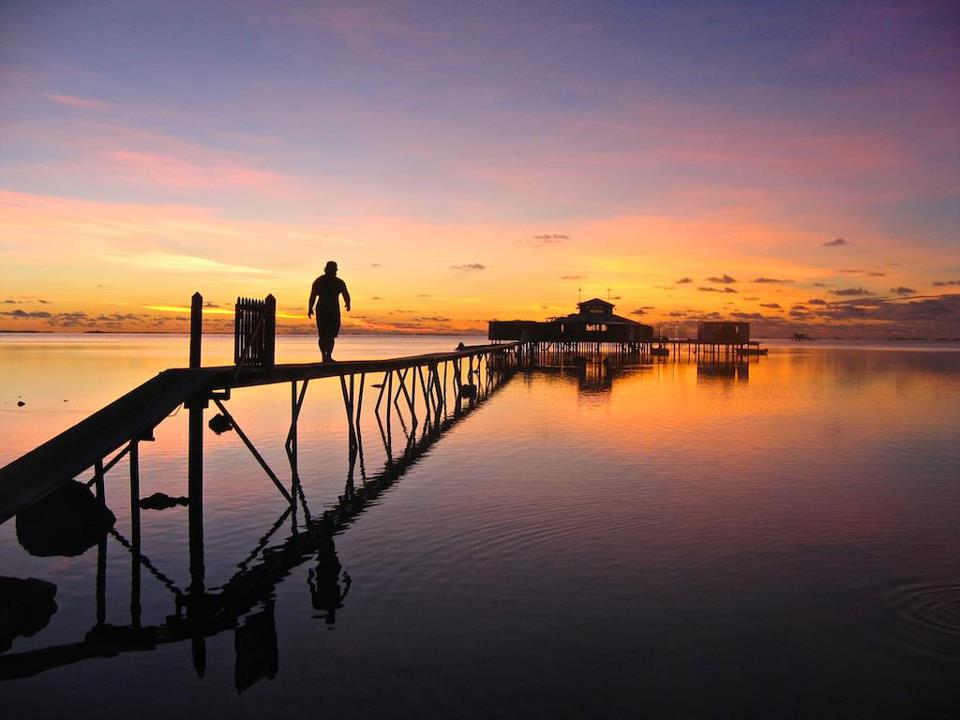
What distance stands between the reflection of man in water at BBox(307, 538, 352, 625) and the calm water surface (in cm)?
5

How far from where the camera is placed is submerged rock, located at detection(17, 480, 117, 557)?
12.1 metres

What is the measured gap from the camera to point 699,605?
9477mm

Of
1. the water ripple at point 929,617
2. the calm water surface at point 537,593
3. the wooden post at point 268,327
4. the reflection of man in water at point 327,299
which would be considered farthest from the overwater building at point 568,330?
the water ripple at point 929,617

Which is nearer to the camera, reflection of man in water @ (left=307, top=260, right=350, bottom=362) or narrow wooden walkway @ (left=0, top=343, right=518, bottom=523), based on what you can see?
narrow wooden walkway @ (left=0, top=343, right=518, bottom=523)

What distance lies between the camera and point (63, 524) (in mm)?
12492

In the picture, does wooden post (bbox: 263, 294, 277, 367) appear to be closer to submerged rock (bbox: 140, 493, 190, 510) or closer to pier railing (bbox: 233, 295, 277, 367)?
pier railing (bbox: 233, 295, 277, 367)

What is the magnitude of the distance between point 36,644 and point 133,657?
45.4 inches

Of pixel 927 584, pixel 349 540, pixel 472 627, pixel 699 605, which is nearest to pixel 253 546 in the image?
pixel 349 540

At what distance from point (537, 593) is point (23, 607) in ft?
19.2

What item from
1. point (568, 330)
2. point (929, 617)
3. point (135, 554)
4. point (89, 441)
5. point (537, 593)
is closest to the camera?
point (929, 617)

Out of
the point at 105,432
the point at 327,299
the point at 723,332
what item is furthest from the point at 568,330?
the point at 105,432

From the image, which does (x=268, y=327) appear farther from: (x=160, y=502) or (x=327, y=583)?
(x=327, y=583)

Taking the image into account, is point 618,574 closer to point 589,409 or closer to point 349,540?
point 349,540


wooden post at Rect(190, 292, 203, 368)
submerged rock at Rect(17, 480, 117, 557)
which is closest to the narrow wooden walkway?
wooden post at Rect(190, 292, 203, 368)
